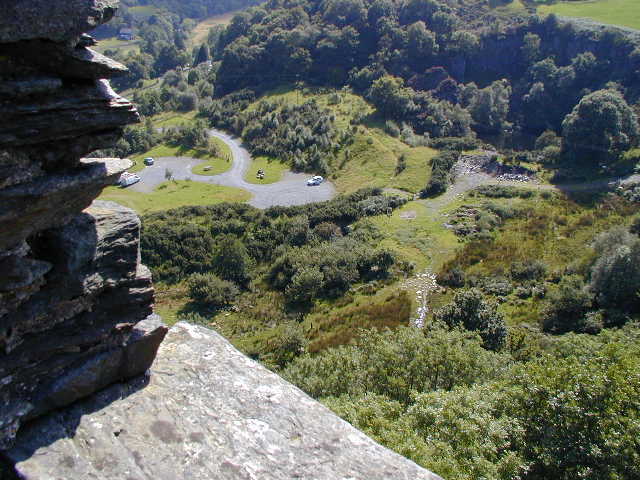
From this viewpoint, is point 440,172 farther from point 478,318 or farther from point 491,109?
point 478,318

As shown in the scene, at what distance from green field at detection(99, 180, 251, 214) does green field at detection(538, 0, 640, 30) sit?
357 feet

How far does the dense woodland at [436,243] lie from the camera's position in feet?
66.7

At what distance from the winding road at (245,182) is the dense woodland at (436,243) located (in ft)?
20.2

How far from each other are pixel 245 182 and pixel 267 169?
24.4ft

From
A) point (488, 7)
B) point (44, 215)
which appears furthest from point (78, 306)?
point (488, 7)

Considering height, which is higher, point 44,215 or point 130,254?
point 44,215

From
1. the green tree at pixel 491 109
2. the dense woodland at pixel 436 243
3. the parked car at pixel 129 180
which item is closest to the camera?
the dense woodland at pixel 436 243

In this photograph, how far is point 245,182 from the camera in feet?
285

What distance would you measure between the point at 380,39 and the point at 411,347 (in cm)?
12585

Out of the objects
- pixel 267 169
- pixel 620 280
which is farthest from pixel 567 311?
pixel 267 169

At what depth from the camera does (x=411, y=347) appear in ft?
89.9

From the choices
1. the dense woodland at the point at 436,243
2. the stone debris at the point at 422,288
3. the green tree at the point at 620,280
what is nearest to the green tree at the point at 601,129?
the dense woodland at the point at 436,243

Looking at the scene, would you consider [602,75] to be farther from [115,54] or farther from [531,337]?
[115,54]

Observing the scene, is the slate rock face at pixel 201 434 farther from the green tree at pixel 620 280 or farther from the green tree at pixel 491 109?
the green tree at pixel 491 109
